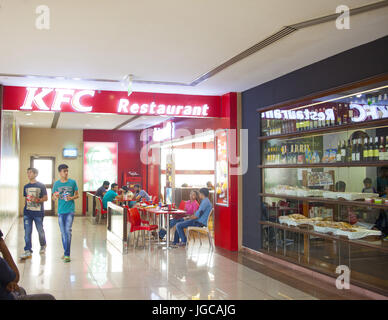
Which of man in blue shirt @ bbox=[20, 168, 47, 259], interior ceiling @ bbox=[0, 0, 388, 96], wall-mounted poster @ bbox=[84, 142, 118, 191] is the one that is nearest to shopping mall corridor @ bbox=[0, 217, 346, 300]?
man in blue shirt @ bbox=[20, 168, 47, 259]

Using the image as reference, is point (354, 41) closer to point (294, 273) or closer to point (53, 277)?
point (294, 273)

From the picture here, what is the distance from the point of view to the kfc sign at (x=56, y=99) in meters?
7.39

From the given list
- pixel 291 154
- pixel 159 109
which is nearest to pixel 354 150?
pixel 291 154

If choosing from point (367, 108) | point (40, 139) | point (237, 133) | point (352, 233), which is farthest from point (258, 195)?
point (40, 139)

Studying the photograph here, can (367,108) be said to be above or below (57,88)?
below

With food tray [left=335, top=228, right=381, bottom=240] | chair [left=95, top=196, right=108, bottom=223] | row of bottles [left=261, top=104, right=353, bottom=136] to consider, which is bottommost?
chair [left=95, top=196, right=108, bottom=223]

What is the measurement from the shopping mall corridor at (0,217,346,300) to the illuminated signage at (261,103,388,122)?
7.82 ft

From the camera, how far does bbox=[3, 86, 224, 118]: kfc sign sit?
742 cm

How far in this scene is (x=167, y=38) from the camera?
5.14 meters

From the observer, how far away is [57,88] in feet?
24.6

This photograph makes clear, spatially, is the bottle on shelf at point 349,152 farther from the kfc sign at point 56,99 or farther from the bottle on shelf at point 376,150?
the kfc sign at point 56,99

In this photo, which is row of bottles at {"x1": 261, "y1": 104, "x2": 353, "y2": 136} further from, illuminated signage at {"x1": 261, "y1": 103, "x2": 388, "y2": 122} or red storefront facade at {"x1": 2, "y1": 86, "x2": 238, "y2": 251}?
red storefront facade at {"x1": 2, "y1": 86, "x2": 238, "y2": 251}

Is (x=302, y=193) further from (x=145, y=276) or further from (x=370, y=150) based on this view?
(x=145, y=276)
